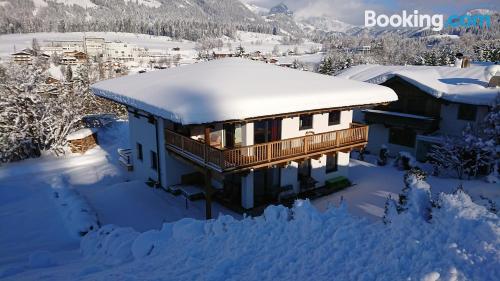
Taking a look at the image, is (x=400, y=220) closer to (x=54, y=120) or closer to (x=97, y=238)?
(x=97, y=238)

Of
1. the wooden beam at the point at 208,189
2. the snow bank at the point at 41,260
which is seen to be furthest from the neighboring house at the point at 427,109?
the snow bank at the point at 41,260

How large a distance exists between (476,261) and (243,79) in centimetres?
1153

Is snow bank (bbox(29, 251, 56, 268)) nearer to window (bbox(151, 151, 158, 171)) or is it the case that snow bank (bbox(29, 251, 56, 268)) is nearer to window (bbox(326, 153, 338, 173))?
window (bbox(151, 151, 158, 171))

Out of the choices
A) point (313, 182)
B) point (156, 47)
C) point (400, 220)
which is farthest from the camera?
point (156, 47)

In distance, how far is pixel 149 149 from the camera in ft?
60.0

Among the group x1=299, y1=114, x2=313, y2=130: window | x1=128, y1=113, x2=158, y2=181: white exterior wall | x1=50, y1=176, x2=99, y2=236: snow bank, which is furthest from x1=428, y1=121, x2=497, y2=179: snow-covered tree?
x1=50, y1=176, x2=99, y2=236: snow bank

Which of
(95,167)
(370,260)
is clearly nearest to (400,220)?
(370,260)

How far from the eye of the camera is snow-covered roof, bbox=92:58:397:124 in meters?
12.8

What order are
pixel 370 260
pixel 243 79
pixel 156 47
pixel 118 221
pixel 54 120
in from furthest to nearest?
pixel 156 47 → pixel 54 120 → pixel 243 79 → pixel 118 221 → pixel 370 260

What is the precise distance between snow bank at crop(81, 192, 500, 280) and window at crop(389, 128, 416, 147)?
58.0 ft

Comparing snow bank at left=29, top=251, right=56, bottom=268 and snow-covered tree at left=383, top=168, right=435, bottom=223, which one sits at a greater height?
snow-covered tree at left=383, top=168, right=435, bottom=223

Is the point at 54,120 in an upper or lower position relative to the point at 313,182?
upper

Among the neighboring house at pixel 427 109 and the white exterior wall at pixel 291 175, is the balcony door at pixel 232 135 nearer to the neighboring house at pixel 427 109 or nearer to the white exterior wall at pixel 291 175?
the white exterior wall at pixel 291 175

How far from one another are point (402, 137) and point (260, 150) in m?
15.3
